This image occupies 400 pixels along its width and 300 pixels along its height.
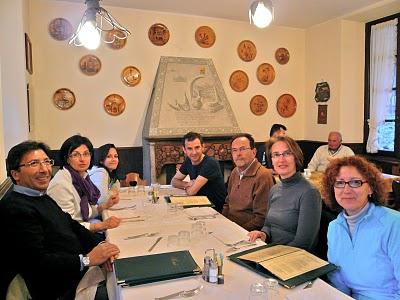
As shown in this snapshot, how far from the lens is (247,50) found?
559cm

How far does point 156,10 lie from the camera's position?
16.4 feet

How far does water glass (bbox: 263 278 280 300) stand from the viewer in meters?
1.21

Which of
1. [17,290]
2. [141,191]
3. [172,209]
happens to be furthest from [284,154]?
[141,191]

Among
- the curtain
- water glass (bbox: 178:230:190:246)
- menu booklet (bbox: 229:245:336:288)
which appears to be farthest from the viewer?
the curtain

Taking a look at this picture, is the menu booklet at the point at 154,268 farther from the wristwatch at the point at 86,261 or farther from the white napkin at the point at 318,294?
the white napkin at the point at 318,294

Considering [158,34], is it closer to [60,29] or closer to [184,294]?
[60,29]

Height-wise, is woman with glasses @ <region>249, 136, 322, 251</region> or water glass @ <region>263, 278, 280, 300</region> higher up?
woman with glasses @ <region>249, 136, 322, 251</region>

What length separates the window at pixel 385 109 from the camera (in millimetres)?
4799

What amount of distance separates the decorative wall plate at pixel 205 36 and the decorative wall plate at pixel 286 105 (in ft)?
4.91

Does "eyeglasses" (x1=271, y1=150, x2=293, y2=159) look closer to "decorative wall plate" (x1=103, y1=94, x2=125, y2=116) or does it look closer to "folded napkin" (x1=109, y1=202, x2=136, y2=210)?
"folded napkin" (x1=109, y1=202, x2=136, y2=210)

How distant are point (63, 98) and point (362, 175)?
4140mm

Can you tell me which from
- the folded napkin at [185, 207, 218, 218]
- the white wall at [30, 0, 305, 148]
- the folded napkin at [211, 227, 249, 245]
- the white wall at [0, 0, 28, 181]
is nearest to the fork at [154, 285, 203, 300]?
the folded napkin at [211, 227, 249, 245]

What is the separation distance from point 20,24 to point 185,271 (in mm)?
3340

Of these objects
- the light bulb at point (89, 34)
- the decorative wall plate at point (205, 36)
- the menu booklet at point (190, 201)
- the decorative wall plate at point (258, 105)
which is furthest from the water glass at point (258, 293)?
the decorative wall plate at point (258, 105)
